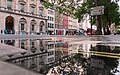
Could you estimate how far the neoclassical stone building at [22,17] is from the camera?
42.5 meters

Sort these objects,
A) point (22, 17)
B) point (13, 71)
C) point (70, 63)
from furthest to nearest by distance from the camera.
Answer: point (22, 17) < point (70, 63) < point (13, 71)

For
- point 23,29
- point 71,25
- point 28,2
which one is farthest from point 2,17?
point 71,25

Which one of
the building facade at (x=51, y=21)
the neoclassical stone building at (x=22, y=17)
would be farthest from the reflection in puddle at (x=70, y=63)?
the building facade at (x=51, y=21)

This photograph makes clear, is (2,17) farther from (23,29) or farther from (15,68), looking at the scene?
(15,68)

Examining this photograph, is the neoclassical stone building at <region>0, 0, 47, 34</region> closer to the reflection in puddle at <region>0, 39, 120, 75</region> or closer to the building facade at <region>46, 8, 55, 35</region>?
the building facade at <region>46, 8, 55, 35</region>

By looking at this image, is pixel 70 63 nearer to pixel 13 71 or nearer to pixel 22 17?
pixel 13 71

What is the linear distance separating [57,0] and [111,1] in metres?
12.6

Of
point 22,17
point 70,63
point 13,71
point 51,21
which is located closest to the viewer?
point 13,71

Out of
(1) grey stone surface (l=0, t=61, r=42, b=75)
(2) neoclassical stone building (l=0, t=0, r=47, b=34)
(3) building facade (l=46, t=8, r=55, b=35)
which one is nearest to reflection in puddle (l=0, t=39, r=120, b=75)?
(1) grey stone surface (l=0, t=61, r=42, b=75)

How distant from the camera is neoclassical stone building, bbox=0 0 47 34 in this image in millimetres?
42500

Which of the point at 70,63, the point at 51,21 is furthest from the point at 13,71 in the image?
the point at 51,21

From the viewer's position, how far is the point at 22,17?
48.3m

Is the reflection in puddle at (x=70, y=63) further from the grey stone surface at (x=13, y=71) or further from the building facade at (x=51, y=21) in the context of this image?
the building facade at (x=51, y=21)

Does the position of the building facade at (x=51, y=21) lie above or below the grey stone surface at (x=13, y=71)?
above
